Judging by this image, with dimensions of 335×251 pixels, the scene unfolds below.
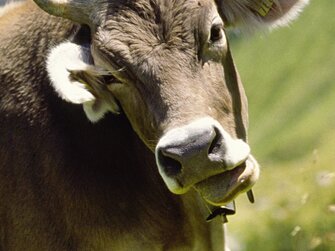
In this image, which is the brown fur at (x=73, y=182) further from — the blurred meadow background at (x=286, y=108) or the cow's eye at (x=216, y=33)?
the blurred meadow background at (x=286, y=108)

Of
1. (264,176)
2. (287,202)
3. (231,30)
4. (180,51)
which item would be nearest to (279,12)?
(231,30)

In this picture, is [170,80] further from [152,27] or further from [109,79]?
[109,79]

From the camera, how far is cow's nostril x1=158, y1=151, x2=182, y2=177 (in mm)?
9352

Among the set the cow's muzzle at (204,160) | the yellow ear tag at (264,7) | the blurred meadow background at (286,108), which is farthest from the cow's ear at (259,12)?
the blurred meadow background at (286,108)

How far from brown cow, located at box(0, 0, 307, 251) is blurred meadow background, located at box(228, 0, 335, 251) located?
16.8ft

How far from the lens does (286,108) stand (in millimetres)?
34625

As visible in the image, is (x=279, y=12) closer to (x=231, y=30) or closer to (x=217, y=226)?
(x=231, y=30)

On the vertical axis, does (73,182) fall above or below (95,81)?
below

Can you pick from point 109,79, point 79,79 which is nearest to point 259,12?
point 109,79

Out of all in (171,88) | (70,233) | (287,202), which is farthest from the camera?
(287,202)

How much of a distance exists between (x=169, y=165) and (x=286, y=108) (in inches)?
1003

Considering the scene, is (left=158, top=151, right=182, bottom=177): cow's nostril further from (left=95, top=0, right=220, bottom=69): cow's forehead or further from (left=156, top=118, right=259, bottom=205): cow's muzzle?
(left=95, top=0, right=220, bottom=69): cow's forehead

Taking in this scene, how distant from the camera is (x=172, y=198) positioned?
1084 centimetres

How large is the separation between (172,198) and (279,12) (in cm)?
194
